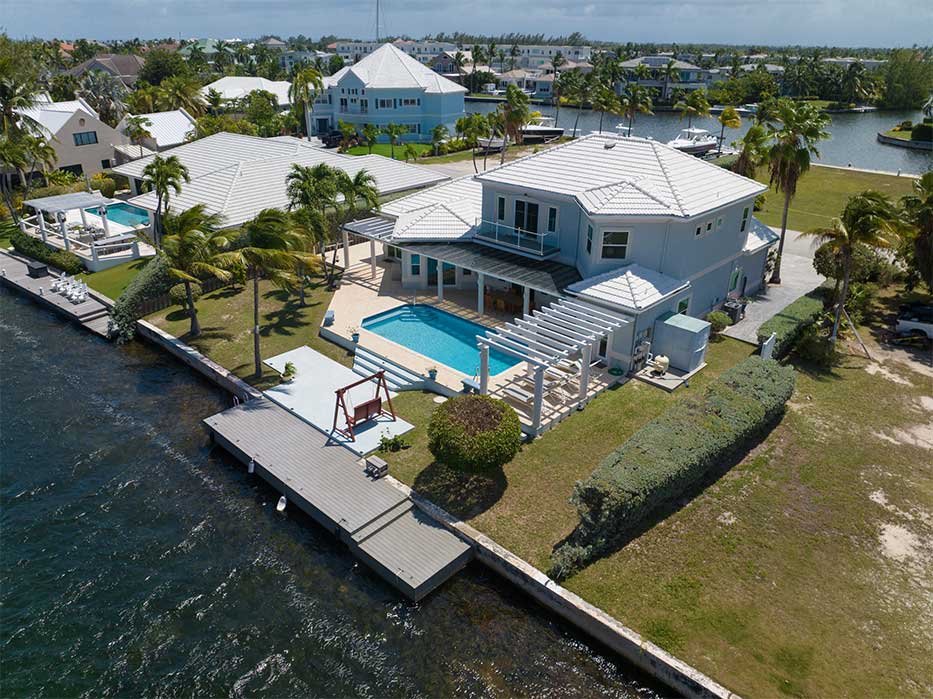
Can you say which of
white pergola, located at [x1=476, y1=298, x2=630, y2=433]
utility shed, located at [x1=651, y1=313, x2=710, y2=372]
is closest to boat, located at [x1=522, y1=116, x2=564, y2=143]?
utility shed, located at [x1=651, y1=313, x2=710, y2=372]

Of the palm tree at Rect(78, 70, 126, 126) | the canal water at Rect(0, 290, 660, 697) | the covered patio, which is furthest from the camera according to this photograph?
the palm tree at Rect(78, 70, 126, 126)

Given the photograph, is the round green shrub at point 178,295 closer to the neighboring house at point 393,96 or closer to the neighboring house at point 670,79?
the neighboring house at point 393,96

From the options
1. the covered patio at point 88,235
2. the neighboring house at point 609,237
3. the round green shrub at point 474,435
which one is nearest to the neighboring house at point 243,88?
the covered patio at point 88,235

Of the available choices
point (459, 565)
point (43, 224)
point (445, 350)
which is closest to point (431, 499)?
point (459, 565)

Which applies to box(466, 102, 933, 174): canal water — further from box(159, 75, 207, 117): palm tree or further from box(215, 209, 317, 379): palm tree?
box(215, 209, 317, 379): palm tree

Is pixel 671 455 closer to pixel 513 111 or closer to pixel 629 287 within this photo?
pixel 629 287
